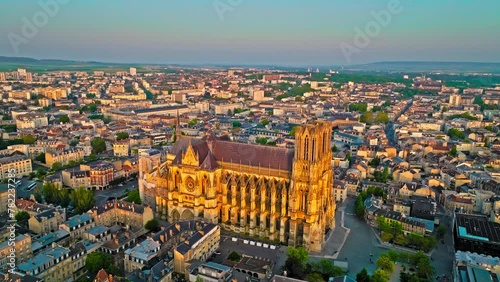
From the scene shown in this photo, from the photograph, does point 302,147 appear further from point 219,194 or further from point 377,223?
point 377,223

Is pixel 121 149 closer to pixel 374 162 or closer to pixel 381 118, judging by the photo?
pixel 374 162

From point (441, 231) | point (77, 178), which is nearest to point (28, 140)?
point (77, 178)

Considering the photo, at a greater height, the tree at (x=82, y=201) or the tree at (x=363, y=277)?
the tree at (x=82, y=201)

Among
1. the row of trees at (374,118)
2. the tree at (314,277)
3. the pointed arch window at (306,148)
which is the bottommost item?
the tree at (314,277)

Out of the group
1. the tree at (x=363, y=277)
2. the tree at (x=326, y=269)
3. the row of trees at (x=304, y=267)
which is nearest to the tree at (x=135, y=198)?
the row of trees at (x=304, y=267)

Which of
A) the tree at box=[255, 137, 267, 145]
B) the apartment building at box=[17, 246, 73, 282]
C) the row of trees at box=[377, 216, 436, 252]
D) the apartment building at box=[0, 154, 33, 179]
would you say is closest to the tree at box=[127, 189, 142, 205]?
the apartment building at box=[17, 246, 73, 282]

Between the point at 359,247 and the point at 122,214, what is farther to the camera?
the point at 122,214

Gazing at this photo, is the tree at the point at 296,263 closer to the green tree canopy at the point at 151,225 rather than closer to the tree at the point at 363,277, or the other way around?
the tree at the point at 363,277
